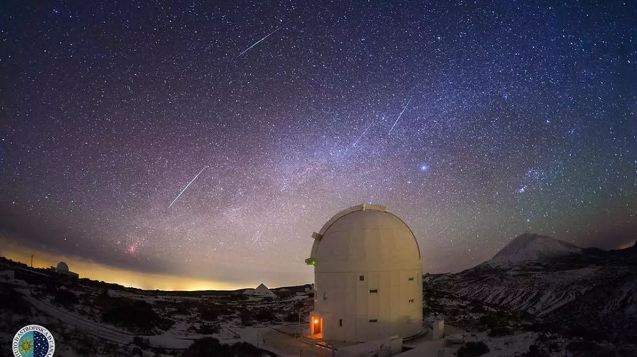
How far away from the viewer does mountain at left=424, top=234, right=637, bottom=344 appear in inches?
1162

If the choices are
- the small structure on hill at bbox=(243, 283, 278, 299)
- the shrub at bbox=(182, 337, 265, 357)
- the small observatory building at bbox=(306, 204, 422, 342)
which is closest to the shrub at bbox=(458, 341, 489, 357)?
the small observatory building at bbox=(306, 204, 422, 342)

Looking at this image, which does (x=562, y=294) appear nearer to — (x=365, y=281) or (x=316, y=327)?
(x=365, y=281)

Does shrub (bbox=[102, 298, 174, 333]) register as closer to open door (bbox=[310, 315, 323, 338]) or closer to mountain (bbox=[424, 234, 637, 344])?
open door (bbox=[310, 315, 323, 338])

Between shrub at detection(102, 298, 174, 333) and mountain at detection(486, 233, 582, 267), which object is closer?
shrub at detection(102, 298, 174, 333)

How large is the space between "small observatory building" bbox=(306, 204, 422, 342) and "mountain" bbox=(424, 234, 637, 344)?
1015 centimetres

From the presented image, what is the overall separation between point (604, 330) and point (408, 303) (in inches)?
700

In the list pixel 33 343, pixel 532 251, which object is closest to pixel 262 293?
pixel 33 343

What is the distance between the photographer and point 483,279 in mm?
63375

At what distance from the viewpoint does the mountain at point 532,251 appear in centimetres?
7829

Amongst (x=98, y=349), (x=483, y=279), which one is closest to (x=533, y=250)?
(x=483, y=279)

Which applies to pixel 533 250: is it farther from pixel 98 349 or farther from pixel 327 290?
pixel 98 349

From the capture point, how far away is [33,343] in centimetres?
1040

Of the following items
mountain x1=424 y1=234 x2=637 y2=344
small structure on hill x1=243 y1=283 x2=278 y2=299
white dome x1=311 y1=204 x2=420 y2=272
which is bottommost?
small structure on hill x1=243 y1=283 x2=278 y2=299

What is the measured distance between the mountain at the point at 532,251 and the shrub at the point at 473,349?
68.0 metres
